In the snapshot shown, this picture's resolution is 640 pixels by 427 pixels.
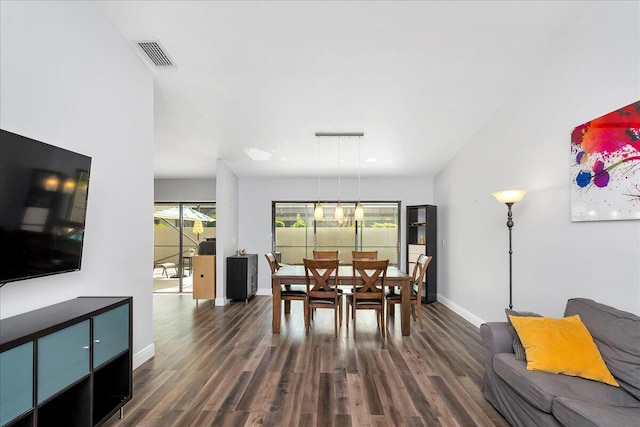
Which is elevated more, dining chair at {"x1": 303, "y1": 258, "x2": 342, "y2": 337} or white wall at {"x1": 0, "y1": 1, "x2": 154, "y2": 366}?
white wall at {"x1": 0, "y1": 1, "x2": 154, "y2": 366}

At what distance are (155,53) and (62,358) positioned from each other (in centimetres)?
273

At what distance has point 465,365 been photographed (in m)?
3.38

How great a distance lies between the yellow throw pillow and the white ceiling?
8.25 ft

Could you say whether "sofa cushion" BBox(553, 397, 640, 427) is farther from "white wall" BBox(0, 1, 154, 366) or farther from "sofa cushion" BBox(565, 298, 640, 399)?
"white wall" BBox(0, 1, 154, 366)

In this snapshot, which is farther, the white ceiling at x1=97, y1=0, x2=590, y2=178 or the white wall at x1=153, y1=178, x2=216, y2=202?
the white wall at x1=153, y1=178, x2=216, y2=202

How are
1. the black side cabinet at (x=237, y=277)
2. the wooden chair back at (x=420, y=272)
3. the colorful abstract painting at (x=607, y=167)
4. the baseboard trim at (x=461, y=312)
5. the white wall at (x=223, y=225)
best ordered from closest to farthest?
1. the colorful abstract painting at (x=607, y=167)
2. the wooden chair back at (x=420, y=272)
3. the baseboard trim at (x=461, y=312)
4. the white wall at (x=223, y=225)
5. the black side cabinet at (x=237, y=277)

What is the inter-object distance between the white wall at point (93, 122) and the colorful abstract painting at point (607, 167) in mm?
4052

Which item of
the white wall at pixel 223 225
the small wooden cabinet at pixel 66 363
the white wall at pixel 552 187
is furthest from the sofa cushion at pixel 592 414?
the white wall at pixel 223 225

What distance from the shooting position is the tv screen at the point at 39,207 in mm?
1781

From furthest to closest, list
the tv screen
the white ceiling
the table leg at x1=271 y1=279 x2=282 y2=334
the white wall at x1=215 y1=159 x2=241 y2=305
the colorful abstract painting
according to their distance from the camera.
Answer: the white wall at x1=215 y1=159 x2=241 y2=305 → the table leg at x1=271 y1=279 x2=282 y2=334 → the white ceiling → the colorful abstract painting → the tv screen

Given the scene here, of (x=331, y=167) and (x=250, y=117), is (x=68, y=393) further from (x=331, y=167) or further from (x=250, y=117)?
(x=331, y=167)

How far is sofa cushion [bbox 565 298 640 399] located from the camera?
2021 mm

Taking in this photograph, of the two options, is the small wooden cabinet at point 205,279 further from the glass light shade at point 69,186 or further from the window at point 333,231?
the glass light shade at point 69,186

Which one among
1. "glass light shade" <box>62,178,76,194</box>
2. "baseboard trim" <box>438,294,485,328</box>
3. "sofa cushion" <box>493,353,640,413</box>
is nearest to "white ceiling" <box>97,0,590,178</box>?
"glass light shade" <box>62,178,76,194</box>
